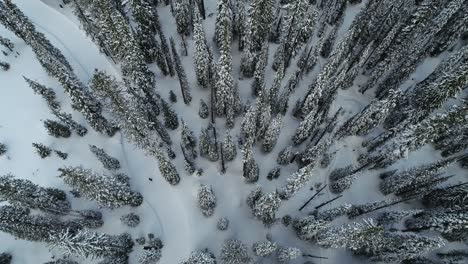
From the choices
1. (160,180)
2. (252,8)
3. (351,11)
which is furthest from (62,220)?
(351,11)

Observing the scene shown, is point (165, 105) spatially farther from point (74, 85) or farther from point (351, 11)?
point (351, 11)

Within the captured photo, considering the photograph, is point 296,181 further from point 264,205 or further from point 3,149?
point 3,149

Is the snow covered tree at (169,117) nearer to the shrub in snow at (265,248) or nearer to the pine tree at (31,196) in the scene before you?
the pine tree at (31,196)

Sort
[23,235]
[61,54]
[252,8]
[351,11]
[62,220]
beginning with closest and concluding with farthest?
[23,235]
[62,220]
[252,8]
[61,54]
[351,11]

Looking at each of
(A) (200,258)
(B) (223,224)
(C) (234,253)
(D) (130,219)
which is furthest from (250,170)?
(D) (130,219)

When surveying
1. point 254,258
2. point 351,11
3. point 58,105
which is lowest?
point 254,258
